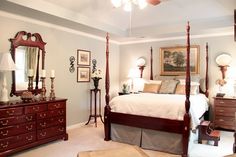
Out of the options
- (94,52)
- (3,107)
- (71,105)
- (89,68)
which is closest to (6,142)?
(3,107)

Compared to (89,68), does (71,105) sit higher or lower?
lower

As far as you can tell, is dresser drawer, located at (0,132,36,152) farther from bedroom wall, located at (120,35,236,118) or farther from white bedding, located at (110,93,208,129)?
bedroom wall, located at (120,35,236,118)

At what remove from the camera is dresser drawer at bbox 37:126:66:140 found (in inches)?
158

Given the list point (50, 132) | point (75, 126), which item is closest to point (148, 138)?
point (50, 132)

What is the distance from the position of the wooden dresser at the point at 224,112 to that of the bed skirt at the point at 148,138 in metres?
2.02

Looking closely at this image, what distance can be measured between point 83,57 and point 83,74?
1.46ft

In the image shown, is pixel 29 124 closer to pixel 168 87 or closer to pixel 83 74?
pixel 83 74

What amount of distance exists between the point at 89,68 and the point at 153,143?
9.33 ft

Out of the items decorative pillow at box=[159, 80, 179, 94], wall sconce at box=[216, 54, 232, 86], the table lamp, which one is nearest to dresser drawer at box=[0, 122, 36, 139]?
the table lamp

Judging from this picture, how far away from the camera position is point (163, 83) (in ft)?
18.7

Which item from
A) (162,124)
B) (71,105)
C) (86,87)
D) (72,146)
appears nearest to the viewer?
(162,124)

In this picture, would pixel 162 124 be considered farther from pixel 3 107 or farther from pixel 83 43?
pixel 83 43

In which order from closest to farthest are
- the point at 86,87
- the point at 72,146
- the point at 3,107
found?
the point at 3,107
the point at 72,146
the point at 86,87

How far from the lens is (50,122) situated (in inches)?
165
